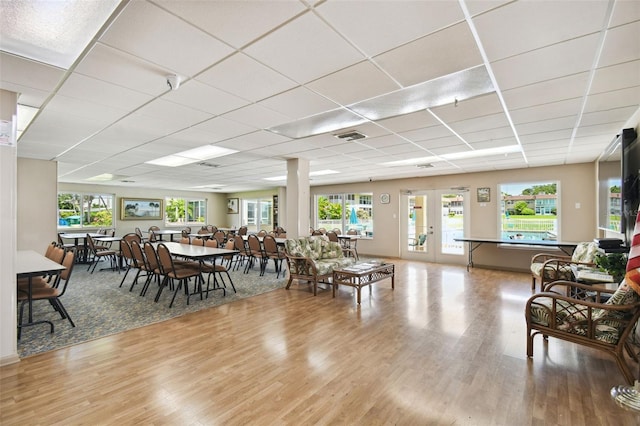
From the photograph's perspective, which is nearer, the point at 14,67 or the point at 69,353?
the point at 14,67

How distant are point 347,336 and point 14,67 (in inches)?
152

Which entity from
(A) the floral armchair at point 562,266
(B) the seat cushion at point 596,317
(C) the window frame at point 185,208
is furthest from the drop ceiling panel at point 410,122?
(C) the window frame at point 185,208

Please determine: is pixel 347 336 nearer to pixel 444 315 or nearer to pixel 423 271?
pixel 444 315

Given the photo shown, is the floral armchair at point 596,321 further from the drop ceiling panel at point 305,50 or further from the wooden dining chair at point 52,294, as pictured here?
the wooden dining chair at point 52,294

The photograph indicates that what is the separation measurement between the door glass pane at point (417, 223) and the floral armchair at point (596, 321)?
→ 231 inches

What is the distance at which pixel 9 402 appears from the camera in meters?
2.05

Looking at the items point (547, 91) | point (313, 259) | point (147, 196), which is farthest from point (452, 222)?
point (147, 196)

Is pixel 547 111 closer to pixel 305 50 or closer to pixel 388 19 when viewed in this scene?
pixel 388 19

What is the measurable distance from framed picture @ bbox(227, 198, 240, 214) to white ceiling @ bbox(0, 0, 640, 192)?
9369mm

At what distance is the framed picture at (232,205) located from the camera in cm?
1406

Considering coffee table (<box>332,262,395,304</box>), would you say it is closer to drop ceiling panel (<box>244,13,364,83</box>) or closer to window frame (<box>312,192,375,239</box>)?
drop ceiling panel (<box>244,13,364,83</box>)

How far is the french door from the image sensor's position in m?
8.06

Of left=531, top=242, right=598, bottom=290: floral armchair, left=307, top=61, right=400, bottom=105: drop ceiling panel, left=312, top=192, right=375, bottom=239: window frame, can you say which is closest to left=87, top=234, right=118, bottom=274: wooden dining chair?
left=312, top=192, right=375, bottom=239: window frame

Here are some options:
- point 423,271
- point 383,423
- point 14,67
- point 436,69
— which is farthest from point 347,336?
point 423,271
